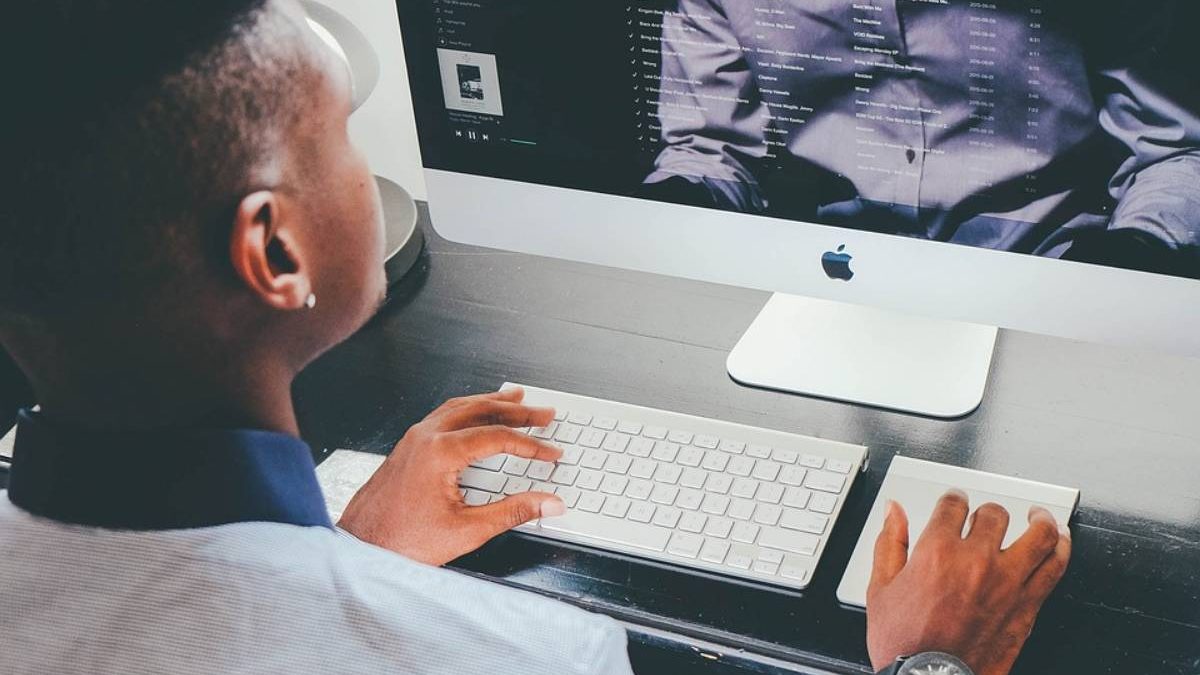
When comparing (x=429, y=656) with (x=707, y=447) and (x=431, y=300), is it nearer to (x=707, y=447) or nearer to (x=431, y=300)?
(x=707, y=447)

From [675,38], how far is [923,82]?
0.20 meters

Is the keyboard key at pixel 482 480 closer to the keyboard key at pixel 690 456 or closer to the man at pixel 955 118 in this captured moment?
the keyboard key at pixel 690 456

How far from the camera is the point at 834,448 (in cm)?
103

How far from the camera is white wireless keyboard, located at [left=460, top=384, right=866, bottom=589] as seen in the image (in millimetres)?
951

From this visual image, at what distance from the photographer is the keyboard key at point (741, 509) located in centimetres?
97

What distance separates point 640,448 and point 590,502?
7 centimetres

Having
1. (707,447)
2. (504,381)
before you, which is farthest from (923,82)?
(504,381)

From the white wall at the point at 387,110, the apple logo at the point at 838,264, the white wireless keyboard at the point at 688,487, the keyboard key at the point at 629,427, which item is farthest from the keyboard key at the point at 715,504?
the white wall at the point at 387,110

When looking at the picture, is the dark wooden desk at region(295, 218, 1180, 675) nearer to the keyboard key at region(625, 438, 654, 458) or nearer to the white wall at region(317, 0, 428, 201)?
the keyboard key at region(625, 438, 654, 458)

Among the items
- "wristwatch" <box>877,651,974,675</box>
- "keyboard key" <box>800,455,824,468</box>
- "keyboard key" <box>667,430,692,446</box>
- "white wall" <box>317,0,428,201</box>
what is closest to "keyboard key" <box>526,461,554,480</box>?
"keyboard key" <box>667,430,692,446</box>

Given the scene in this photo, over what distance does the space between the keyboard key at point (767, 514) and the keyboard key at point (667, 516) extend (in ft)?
0.20

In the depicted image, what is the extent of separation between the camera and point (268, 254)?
697 mm

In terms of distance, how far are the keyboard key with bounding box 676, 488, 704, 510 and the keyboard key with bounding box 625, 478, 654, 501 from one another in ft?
0.08

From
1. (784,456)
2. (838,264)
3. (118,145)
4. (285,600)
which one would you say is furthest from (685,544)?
(118,145)
